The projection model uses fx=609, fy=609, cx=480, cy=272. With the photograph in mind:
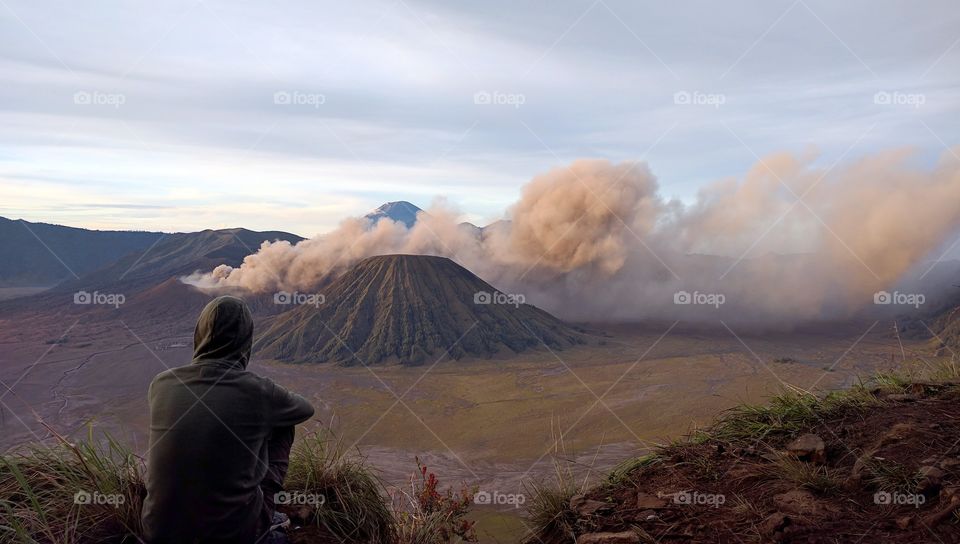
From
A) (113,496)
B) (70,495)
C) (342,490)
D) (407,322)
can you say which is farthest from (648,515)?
(407,322)

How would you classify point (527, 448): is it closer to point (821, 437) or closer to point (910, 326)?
point (821, 437)

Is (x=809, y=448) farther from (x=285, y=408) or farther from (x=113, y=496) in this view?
(x=113, y=496)

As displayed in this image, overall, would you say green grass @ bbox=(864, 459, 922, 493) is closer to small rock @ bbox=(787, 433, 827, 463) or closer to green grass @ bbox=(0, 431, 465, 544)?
small rock @ bbox=(787, 433, 827, 463)

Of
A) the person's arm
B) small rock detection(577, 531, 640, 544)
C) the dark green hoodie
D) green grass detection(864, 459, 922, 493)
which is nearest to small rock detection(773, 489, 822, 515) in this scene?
green grass detection(864, 459, 922, 493)

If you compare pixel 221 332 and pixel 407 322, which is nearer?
pixel 221 332

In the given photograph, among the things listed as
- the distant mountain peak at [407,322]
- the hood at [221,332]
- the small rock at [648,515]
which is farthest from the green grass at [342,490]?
the distant mountain peak at [407,322]

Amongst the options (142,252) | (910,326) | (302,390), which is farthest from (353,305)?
(142,252)
